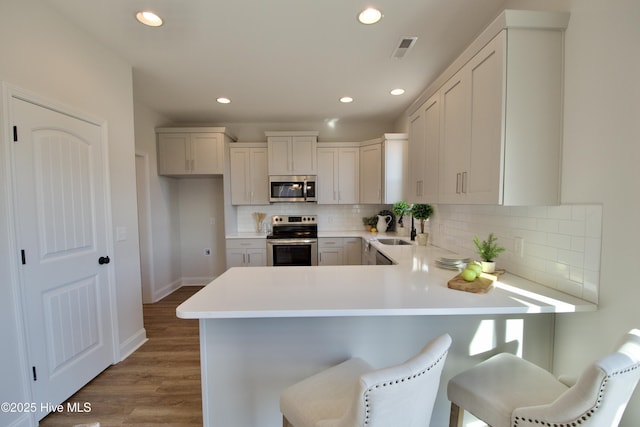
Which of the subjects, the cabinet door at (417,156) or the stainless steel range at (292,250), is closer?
the cabinet door at (417,156)

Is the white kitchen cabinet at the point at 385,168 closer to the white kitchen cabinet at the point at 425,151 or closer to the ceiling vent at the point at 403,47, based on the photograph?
→ the white kitchen cabinet at the point at 425,151

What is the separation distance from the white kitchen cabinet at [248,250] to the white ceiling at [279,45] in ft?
6.30

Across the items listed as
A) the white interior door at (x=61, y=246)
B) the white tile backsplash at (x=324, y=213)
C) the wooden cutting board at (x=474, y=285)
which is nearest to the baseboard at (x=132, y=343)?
the white interior door at (x=61, y=246)

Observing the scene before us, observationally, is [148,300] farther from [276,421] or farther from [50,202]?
[276,421]

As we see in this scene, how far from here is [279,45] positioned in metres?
2.14

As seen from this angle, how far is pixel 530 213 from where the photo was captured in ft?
5.05

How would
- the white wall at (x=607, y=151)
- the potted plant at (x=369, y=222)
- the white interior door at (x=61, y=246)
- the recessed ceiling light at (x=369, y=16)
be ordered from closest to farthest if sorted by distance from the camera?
the white wall at (x=607, y=151) → the white interior door at (x=61, y=246) → the recessed ceiling light at (x=369, y=16) → the potted plant at (x=369, y=222)

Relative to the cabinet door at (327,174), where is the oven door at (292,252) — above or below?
below

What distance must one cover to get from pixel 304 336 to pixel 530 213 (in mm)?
1486

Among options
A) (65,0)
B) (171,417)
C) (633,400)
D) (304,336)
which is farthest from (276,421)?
(65,0)

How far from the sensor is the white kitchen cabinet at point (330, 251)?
3893mm

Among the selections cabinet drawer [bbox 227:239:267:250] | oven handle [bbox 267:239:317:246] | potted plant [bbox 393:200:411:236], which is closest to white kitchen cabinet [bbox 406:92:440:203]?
potted plant [bbox 393:200:411:236]

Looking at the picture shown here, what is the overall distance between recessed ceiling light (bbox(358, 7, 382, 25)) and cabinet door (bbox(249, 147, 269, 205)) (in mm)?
2570

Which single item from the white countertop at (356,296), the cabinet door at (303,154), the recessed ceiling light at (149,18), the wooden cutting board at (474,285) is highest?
the recessed ceiling light at (149,18)
